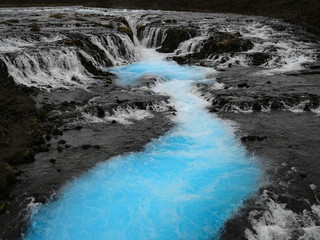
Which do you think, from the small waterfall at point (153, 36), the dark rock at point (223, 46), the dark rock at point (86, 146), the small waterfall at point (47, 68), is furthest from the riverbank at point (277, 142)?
the small waterfall at point (153, 36)

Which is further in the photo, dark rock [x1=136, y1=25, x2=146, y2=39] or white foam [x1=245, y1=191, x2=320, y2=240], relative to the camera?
dark rock [x1=136, y1=25, x2=146, y2=39]

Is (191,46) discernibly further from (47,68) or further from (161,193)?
(161,193)

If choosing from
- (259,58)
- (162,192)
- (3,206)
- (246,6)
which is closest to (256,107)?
(162,192)

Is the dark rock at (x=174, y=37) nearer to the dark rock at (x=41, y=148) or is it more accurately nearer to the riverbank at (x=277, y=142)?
the riverbank at (x=277, y=142)

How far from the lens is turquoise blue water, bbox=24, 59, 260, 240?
533 inches

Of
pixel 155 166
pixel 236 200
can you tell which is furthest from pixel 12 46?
pixel 236 200

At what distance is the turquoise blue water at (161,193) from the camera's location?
1353 centimetres

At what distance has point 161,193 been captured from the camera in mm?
15828

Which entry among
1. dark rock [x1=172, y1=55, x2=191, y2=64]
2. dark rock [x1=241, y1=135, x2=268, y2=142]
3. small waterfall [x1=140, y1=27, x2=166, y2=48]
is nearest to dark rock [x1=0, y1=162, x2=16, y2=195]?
dark rock [x1=241, y1=135, x2=268, y2=142]

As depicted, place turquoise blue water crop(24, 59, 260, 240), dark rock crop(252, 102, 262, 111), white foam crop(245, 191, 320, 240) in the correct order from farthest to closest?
dark rock crop(252, 102, 262, 111), turquoise blue water crop(24, 59, 260, 240), white foam crop(245, 191, 320, 240)

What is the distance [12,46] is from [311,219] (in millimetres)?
32161

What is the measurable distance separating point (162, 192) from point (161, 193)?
97mm

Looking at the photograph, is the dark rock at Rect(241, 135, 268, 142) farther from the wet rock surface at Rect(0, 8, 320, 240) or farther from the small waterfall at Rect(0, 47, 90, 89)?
the small waterfall at Rect(0, 47, 90, 89)

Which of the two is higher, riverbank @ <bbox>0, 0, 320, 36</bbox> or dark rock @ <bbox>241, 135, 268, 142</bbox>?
riverbank @ <bbox>0, 0, 320, 36</bbox>
